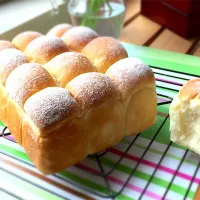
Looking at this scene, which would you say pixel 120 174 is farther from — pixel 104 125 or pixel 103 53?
pixel 103 53

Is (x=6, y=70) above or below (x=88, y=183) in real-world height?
above

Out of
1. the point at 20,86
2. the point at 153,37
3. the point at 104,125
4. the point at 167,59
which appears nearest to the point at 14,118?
the point at 20,86

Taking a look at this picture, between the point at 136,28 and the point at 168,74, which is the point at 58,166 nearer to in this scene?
the point at 168,74

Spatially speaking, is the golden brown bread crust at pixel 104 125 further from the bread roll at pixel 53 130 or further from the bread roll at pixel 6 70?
the bread roll at pixel 6 70

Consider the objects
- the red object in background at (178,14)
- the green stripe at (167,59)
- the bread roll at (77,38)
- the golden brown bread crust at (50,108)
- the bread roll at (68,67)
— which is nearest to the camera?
the golden brown bread crust at (50,108)

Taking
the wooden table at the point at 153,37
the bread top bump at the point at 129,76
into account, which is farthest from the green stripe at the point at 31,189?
the wooden table at the point at 153,37

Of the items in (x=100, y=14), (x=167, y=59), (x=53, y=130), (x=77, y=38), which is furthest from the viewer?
(x=100, y=14)
